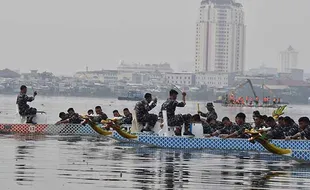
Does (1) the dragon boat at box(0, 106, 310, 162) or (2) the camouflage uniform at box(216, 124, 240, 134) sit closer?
(1) the dragon boat at box(0, 106, 310, 162)

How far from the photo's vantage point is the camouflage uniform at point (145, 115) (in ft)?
98.0

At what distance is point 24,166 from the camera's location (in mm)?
21750

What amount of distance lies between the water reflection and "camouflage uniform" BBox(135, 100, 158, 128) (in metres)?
3.91

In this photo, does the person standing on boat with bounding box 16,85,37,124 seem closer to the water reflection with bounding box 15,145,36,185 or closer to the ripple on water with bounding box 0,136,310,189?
the ripple on water with bounding box 0,136,310,189

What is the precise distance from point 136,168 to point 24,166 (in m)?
2.63

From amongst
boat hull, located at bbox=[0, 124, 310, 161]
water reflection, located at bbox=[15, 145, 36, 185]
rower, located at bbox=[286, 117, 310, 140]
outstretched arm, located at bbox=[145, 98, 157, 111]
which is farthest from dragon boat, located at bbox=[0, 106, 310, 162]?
water reflection, located at bbox=[15, 145, 36, 185]

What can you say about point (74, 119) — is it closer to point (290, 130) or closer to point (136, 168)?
point (290, 130)

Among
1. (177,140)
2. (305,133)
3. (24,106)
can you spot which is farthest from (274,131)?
(24,106)

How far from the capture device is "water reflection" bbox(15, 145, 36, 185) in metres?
19.2

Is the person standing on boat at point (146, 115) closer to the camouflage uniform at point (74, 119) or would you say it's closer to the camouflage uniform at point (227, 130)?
the camouflage uniform at point (227, 130)

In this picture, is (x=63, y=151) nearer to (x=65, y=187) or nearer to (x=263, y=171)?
(x=263, y=171)

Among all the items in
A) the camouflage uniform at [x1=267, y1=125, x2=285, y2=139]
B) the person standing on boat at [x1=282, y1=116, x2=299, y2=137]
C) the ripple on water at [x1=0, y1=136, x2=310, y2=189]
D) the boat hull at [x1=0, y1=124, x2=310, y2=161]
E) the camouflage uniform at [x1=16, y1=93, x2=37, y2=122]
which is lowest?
the ripple on water at [x1=0, y1=136, x2=310, y2=189]

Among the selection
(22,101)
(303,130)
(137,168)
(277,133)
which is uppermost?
(22,101)

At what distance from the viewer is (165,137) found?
94.3ft
